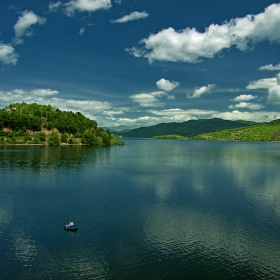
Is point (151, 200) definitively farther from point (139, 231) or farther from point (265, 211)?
point (265, 211)

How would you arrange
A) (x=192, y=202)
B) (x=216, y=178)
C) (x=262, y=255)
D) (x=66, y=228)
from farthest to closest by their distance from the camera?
(x=216, y=178) < (x=192, y=202) < (x=66, y=228) < (x=262, y=255)

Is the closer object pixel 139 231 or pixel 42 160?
pixel 139 231

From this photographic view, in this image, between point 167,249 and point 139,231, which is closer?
point 167,249

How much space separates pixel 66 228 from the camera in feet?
104

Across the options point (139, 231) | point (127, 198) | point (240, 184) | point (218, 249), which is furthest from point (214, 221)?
point (240, 184)

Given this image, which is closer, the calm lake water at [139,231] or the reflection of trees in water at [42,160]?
the calm lake water at [139,231]

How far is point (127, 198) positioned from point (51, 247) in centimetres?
2038

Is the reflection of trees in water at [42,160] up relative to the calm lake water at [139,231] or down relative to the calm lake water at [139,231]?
up

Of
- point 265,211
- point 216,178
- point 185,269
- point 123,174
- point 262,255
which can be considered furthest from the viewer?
point 123,174

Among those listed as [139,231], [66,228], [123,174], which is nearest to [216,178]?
[123,174]

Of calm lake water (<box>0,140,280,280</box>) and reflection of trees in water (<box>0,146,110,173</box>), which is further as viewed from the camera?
reflection of trees in water (<box>0,146,110,173</box>)

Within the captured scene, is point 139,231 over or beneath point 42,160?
beneath

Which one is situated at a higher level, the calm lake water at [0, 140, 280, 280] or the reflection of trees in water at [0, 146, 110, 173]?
the reflection of trees in water at [0, 146, 110, 173]

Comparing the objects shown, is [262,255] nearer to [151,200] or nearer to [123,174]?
[151,200]
